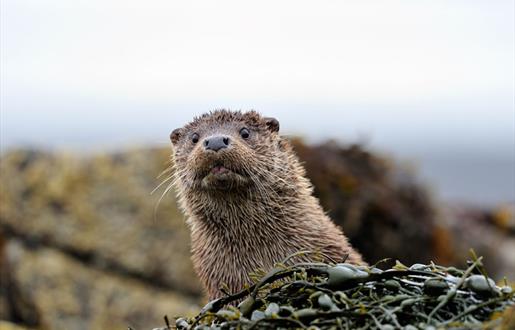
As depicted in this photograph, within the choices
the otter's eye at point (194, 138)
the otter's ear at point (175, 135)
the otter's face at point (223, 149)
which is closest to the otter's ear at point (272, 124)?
the otter's face at point (223, 149)

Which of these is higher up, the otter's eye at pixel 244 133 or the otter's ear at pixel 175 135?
the otter's ear at pixel 175 135

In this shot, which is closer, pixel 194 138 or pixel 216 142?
pixel 216 142

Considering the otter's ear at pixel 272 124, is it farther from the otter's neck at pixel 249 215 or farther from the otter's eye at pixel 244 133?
the otter's neck at pixel 249 215

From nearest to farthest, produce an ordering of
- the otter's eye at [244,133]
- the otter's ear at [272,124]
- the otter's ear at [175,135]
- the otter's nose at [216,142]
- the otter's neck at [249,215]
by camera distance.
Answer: the otter's nose at [216,142] < the otter's neck at [249,215] < the otter's eye at [244,133] < the otter's ear at [272,124] < the otter's ear at [175,135]

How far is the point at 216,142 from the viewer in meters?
5.35

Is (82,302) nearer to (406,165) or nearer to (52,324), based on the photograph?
(52,324)

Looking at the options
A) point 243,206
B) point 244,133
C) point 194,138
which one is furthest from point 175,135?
point 243,206

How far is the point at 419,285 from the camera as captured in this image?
11.4 ft

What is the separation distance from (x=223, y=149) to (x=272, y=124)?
0.91 m

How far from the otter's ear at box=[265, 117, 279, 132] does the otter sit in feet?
0.24

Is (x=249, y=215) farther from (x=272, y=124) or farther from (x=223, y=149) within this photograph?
(x=272, y=124)

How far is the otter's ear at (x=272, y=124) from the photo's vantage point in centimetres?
614

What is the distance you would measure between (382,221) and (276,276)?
714 centimetres

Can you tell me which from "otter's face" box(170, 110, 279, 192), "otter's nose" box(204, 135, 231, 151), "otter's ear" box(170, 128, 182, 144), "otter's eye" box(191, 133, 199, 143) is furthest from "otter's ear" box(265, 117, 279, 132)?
"otter's nose" box(204, 135, 231, 151)
